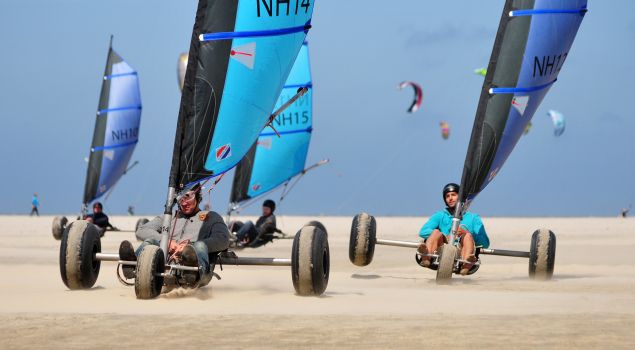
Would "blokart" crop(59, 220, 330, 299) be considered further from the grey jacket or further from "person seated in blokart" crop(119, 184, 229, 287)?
the grey jacket

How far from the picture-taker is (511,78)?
14523 millimetres

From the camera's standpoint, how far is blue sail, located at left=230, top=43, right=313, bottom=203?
2828 cm

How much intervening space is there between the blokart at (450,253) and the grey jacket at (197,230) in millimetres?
2833

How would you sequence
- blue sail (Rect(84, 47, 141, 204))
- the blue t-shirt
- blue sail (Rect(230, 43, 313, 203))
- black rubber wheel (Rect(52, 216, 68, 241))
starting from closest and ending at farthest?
the blue t-shirt → black rubber wheel (Rect(52, 216, 68, 241)) → blue sail (Rect(230, 43, 313, 203)) → blue sail (Rect(84, 47, 141, 204))

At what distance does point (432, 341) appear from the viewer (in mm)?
6906

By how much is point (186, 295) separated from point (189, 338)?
3061mm

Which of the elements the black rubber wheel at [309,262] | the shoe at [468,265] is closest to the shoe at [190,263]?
the black rubber wheel at [309,262]

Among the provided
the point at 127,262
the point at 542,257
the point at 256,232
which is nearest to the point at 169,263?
the point at 127,262

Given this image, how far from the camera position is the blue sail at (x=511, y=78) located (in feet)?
47.0

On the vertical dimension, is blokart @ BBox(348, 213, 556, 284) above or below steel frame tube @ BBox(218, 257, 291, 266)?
above

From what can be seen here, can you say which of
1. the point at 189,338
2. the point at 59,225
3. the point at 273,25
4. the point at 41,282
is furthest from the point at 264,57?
the point at 59,225

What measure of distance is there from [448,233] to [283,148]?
16.0 meters

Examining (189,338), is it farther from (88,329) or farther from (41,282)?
(41,282)

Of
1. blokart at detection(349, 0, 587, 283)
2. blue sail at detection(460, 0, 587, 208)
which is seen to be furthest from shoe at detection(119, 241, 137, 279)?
blue sail at detection(460, 0, 587, 208)
